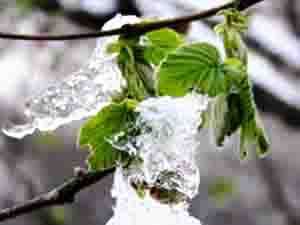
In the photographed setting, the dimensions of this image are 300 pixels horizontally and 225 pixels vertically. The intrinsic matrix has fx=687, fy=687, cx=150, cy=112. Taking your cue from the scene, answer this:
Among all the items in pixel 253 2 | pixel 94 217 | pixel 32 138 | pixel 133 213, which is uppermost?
pixel 253 2

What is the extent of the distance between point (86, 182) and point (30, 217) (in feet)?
7.32

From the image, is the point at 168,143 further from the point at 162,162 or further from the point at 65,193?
the point at 65,193

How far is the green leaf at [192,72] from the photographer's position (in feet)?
1.61

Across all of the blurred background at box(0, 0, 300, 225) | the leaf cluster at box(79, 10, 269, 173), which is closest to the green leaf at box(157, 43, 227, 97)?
the leaf cluster at box(79, 10, 269, 173)

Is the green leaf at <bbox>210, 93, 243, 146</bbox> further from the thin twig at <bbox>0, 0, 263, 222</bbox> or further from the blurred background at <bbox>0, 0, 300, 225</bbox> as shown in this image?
the blurred background at <bbox>0, 0, 300, 225</bbox>

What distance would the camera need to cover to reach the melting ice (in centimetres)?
48

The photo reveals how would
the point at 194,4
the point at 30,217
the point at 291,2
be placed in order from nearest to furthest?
the point at 194,4 < the point at 291,2 < the point at 30,217

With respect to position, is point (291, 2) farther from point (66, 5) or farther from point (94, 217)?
point (94, 217)

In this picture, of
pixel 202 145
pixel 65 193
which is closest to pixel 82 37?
pixel 65 193

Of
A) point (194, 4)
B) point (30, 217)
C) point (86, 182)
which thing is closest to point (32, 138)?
point (30, 217)

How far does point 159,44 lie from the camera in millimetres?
526

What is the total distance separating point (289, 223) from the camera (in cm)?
229

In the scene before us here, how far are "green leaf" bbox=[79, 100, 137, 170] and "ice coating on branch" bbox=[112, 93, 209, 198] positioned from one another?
1 cm

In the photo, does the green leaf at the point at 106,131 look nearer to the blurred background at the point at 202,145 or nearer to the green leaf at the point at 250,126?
the green leaf at the point at 250,126
